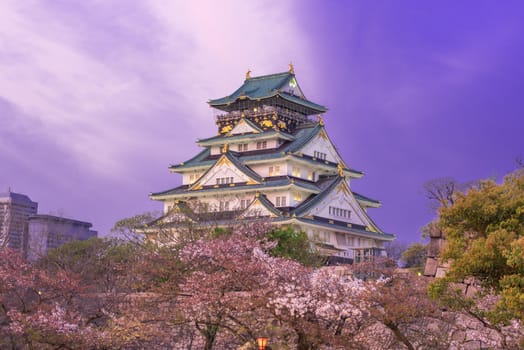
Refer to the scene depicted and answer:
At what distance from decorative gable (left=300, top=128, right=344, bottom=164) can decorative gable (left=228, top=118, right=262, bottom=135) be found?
4.26 m

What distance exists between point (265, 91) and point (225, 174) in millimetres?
8634

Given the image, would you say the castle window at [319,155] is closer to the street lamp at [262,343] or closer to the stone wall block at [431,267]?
the stone wall block at [431,267]

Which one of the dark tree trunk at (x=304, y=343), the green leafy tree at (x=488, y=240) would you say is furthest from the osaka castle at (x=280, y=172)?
the green leafy tree at (x=488, y=240)

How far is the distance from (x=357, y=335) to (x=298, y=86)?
166 ft

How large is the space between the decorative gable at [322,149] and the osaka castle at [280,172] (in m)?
0.03

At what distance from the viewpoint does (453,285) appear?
20.1 m

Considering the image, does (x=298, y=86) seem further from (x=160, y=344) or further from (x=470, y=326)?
(x=470, y=326)

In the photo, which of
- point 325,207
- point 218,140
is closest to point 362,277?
point 325,207

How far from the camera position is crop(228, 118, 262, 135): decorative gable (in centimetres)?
6588

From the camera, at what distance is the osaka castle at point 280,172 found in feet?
197

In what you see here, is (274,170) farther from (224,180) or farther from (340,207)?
(340,207)

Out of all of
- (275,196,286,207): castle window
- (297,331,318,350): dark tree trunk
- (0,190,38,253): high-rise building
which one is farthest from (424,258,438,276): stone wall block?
(0,190,38,253): high-rise building

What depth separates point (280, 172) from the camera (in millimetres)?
62969

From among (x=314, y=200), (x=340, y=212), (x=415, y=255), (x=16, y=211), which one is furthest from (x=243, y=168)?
(x=16, y=211)
